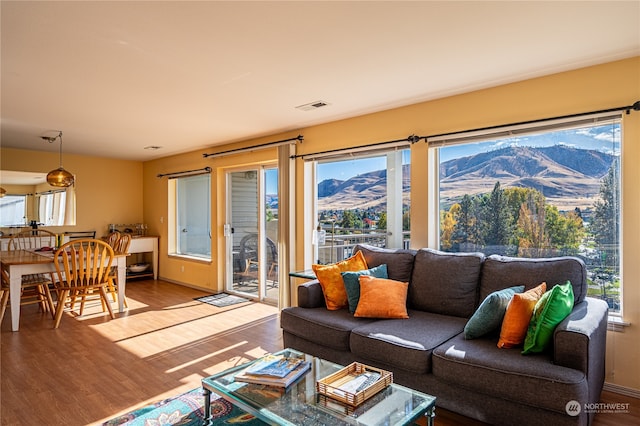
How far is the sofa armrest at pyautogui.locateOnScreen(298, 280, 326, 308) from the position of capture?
11.2 feet

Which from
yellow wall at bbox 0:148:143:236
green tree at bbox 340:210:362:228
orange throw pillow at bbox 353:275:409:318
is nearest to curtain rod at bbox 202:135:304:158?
green tree at bbox 340:210:362:228

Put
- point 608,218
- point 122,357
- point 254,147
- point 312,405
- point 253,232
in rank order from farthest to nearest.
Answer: point 253,232
point 254,147
point 122,357
point 608,218
point 312,405

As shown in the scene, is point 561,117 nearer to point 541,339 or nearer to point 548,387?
point 541,339

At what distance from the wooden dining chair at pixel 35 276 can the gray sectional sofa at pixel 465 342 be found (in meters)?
3.54

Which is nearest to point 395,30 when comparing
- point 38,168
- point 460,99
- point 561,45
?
point 561,45

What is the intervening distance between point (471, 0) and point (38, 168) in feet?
23.2

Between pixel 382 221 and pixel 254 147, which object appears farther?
pixel 254 147

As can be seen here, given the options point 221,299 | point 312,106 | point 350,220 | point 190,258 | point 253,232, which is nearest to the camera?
point 312,106

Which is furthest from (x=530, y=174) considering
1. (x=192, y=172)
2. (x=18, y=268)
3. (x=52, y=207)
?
(x=52, y=207)

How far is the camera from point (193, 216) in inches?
273

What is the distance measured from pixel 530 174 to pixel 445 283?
3.97 feet

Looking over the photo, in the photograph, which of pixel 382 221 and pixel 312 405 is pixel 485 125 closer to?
pixel 382 221

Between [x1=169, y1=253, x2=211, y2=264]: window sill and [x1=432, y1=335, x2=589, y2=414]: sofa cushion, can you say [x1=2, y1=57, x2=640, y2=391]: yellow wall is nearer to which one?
[x1=169, y1=253, x2=211, y2=264]: window sill

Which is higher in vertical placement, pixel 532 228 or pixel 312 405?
pixel 532 228
